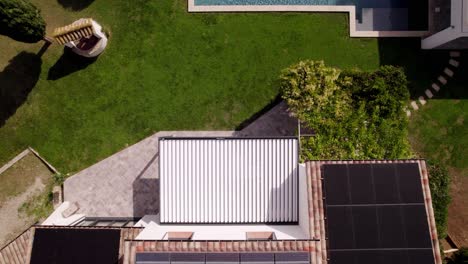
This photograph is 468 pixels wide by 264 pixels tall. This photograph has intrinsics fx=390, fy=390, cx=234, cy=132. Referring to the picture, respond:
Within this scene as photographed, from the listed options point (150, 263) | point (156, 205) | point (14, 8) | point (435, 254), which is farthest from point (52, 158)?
point (435, 254)

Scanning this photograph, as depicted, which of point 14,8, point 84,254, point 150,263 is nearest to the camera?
point 150,263

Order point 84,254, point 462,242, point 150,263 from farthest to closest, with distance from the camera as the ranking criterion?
point 462,242 → point 84,254 → point 150,263

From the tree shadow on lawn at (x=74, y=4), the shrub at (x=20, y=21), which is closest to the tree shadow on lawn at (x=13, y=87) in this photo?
the shrub at (x=20, y=21)

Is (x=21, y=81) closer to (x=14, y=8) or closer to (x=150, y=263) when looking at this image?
(x=14, y=8)

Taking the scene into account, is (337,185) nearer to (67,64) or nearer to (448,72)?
(448,72)

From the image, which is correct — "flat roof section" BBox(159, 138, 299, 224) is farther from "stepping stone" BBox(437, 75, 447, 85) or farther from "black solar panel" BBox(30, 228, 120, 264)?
"stepping stone" BBox(437, 75, 447, 85)

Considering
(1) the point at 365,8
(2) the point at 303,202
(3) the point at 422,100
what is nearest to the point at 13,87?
(2) the point at 303,202

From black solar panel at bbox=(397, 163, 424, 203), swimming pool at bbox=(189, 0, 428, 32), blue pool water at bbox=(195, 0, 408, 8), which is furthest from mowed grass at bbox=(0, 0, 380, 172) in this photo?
black solar panel at bbox=(397, 163, 424, 203)
